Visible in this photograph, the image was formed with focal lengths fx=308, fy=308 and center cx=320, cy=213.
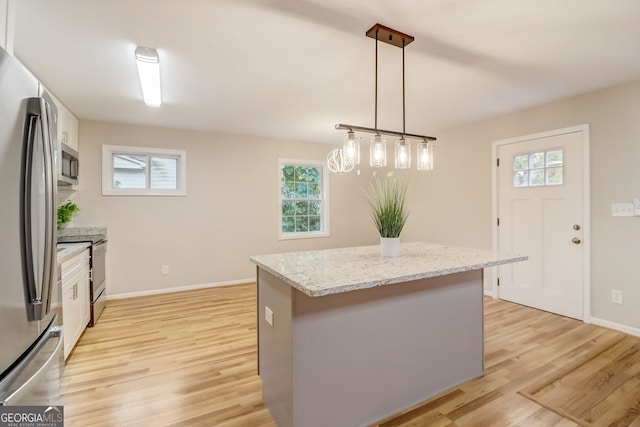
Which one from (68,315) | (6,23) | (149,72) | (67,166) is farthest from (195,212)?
(6,23)

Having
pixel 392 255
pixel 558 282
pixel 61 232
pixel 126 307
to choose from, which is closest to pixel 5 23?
pixel 392 255

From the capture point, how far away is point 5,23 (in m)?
1.43

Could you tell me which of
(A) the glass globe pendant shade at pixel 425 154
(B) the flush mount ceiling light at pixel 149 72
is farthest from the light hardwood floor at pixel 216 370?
(B) the flush mount ceiling light at pixel 149 72

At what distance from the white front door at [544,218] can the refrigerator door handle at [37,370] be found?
4.39 m

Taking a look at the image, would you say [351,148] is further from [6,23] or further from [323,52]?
[6,23]

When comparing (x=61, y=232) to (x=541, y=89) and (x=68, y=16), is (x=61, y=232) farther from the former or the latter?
(x=541, y=89)

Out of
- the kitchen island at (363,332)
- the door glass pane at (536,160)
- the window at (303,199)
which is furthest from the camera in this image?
the window at (303,199)

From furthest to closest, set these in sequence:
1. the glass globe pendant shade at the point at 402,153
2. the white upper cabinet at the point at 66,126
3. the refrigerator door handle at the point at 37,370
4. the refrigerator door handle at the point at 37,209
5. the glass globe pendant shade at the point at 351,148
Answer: the white upper cabinet at the point at 66,126
the glass globe pendant shade at the point at 402,153
the glass globe pendant shade at the point at 351,148
the refrigerator door handle at the point at 37,209
the refrigerator door handle at the point at 37,370

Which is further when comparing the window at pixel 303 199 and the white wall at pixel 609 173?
the window at pixel 303 199

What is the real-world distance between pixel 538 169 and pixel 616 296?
4.92ft

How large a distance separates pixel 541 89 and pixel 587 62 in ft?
1.85

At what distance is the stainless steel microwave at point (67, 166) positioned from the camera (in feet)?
10.2

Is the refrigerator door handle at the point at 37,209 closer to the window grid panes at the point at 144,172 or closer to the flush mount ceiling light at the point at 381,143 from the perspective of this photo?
the flush mount ceiling light at the point at 381,143

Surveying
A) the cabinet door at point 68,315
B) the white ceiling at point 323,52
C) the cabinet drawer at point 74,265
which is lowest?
the cabinet door at point 68,315
